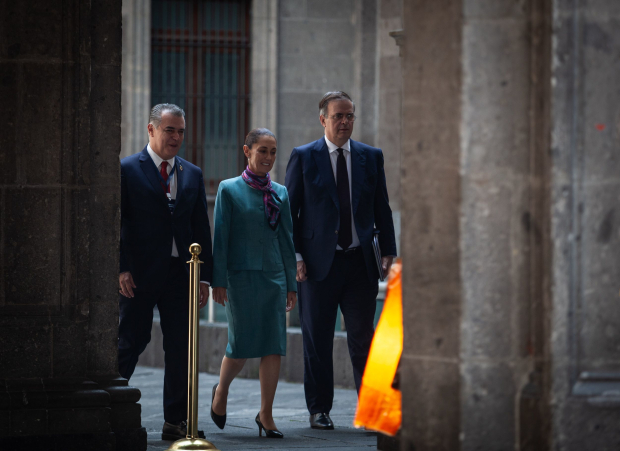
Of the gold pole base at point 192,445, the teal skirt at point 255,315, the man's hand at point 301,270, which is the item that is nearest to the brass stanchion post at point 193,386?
the gold pole base at point 192,445

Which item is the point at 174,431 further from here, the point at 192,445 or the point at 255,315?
the point at 192,445

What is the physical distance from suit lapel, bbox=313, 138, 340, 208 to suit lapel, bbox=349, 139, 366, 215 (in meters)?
0.12

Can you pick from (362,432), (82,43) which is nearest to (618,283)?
(362,432)

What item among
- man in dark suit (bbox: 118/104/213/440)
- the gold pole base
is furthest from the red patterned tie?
the gold pole base

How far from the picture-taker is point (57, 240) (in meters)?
5.08

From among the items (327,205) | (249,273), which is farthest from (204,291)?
(327,205)

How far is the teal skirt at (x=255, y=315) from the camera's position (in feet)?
19.1

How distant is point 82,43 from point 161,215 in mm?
1107

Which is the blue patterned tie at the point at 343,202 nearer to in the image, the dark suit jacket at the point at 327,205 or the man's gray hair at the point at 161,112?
the dark suit jacket at the point at 327,205

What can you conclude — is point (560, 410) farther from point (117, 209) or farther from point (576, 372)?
point (117, 209)

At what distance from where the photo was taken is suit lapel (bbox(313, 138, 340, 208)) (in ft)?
20.4

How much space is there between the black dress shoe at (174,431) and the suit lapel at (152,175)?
1.29 m

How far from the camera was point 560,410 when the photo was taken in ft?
12.3

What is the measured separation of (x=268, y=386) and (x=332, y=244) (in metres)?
0.96
